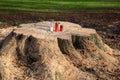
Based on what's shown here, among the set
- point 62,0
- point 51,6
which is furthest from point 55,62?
point 62,0

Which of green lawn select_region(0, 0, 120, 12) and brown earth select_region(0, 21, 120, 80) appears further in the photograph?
green lawn select_region(0, 0, 120, 12)

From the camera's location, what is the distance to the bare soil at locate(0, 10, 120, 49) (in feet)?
54.0

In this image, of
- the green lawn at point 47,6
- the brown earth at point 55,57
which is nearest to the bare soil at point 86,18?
the green lawn at point 47,6

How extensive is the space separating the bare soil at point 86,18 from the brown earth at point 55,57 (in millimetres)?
4120

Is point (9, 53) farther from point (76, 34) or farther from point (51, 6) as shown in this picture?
point (51, 6)

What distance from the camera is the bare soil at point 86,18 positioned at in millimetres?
16469

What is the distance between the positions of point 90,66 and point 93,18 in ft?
33.8

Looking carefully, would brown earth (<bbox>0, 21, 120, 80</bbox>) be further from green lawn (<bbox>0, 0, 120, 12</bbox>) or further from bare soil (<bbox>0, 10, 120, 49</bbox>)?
green lawn (<bbox>0, 0, 120, 12</bbox>)

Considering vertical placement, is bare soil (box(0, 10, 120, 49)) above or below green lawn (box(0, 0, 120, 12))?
below

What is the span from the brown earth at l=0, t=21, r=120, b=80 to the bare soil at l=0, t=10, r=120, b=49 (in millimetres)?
4120

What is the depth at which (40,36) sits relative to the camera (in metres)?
10.2

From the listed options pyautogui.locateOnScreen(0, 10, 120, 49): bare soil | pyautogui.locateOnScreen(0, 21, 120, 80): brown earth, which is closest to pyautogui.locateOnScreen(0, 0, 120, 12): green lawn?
pyautogui.locateOnScreen(0, 10, 120, 49): bare soil

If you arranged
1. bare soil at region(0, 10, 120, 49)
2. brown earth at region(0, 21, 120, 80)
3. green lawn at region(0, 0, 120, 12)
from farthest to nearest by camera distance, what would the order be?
green lawn at region(0, 0, 120, 12), bare soil at region(0, 10, 120, 49), brown earth at region(0, 21, 120, 80)

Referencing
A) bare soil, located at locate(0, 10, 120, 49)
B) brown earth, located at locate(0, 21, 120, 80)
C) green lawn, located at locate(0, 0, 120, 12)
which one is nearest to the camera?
brown earth, located at locate(0, 21, 120, 80)
